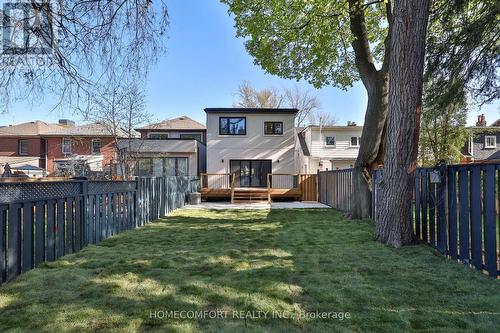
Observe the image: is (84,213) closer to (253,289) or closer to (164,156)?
(253,289)

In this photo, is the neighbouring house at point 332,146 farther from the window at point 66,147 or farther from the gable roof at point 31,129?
the gable roof at point 31,129

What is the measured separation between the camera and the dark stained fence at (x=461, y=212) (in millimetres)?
3707

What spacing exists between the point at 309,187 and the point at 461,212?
465 inches

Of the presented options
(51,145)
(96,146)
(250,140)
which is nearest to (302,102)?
(250,140)

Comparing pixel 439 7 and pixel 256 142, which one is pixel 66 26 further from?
pixel 256 142

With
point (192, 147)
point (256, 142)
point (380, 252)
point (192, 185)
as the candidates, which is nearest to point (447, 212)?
point (380, 252)

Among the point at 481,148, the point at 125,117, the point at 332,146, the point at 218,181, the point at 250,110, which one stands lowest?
the point at 218,181

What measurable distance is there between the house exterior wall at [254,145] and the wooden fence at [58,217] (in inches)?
407

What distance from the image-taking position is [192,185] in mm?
15484

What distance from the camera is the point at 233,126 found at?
18.7 metres

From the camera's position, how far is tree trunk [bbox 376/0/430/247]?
5.29 metres

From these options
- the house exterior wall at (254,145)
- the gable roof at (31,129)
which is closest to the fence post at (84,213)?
the house exterior wall at (254,145)

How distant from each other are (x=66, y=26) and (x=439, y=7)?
674cm

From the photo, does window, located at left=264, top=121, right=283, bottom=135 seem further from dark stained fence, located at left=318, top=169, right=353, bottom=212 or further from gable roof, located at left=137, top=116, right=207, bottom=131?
gable roof, located at left=137, top=116, right=207, bottom=131
